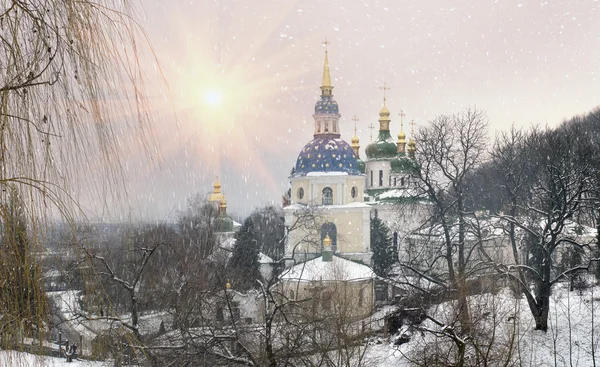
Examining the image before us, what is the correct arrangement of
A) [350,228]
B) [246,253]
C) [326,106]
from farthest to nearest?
[326,106], [350,228], [246,253]

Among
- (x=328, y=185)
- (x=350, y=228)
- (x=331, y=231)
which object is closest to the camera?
(x=350, y=228)

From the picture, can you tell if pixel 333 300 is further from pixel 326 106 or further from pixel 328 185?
pixel 326 106

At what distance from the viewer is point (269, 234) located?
53.3m

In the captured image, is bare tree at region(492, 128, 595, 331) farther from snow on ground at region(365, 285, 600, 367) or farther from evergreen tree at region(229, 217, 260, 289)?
evergreen tree at region(229, 217, 260, 289)

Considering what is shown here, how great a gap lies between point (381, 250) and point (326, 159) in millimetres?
6846

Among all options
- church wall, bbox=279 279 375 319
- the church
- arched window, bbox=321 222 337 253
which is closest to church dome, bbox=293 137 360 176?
the church

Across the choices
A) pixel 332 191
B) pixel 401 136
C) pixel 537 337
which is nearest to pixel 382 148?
pixel 401 136

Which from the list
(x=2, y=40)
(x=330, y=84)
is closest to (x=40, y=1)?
(x=2, y=40)

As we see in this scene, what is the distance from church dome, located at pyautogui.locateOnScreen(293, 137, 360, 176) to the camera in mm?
37938

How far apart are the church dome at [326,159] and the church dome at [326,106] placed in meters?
2.17

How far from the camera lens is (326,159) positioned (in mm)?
38000

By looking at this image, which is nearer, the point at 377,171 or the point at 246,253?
the point at 246,253

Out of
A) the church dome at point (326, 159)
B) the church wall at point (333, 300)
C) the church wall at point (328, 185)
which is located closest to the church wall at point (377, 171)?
the church wall at point (328, 185)

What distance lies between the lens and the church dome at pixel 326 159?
37938mm
